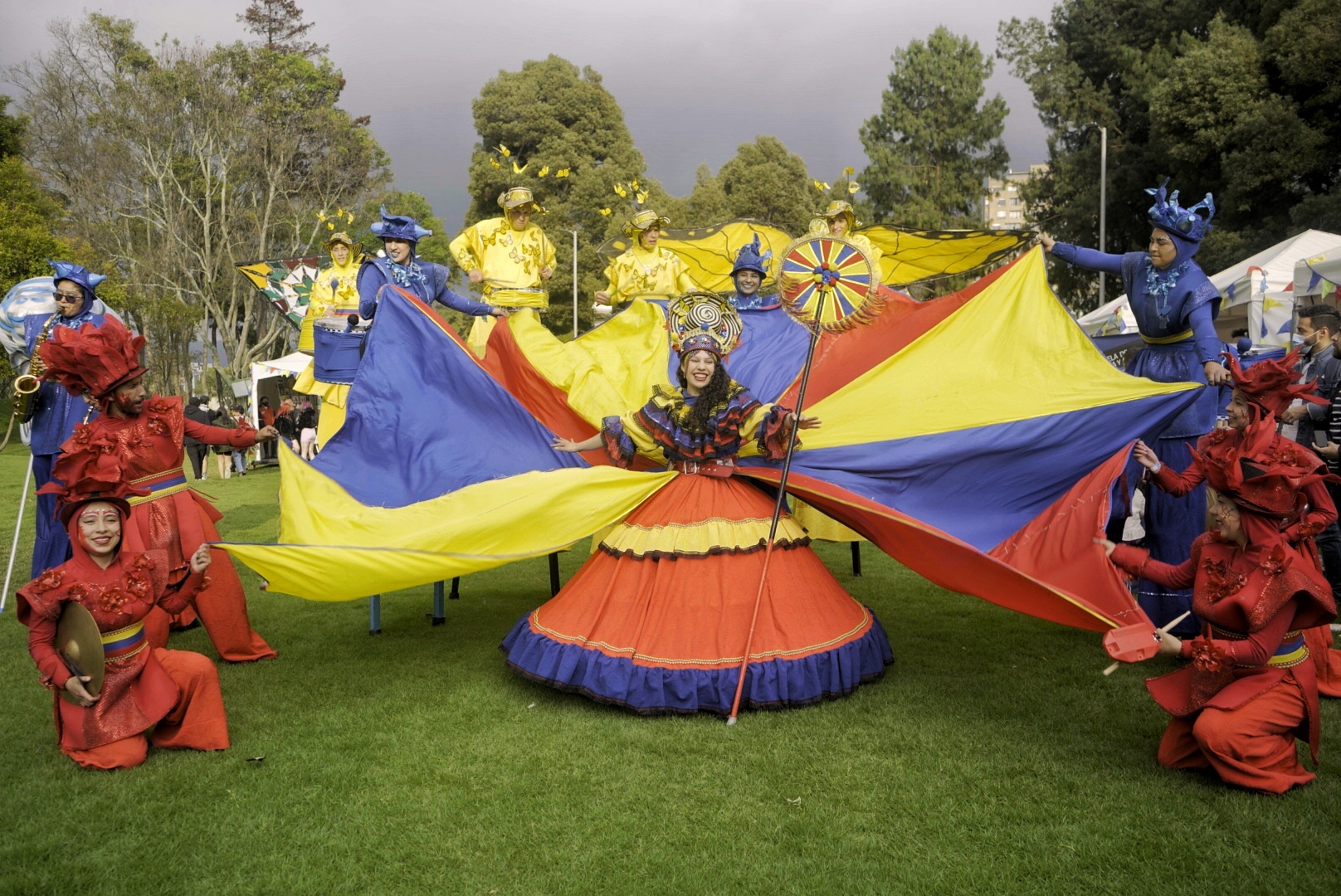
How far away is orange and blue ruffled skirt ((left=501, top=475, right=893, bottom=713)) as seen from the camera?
4.27 m

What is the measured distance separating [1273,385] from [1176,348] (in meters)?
1.41

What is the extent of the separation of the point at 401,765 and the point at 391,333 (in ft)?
8.31

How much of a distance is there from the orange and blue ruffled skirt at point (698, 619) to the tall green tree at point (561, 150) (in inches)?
1152

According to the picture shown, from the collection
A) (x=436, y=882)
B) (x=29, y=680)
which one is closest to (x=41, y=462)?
(x=29, y=680)

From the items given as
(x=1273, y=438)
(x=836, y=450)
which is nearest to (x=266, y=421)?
(x=836, y=450)

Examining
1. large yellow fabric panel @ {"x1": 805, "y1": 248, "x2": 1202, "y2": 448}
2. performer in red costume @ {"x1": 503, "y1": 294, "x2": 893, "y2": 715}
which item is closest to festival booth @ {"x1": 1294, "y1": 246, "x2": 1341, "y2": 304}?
large yellow fabric panel @ {"x1": 805, "y1": 248, "x2": 1202, "y2": 448}

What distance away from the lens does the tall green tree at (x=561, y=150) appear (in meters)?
33.8

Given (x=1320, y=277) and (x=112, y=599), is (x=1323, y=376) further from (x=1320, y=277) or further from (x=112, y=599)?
(x=112, y=599)

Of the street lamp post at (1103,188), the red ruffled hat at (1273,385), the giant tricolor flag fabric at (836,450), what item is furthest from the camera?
the street lamp post at (1103,188)

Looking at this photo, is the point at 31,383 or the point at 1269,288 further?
the point at 1269,288

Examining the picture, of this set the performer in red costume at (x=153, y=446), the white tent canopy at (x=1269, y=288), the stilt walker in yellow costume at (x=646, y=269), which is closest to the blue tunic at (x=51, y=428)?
the performer in red costume at (x=153, y=446)

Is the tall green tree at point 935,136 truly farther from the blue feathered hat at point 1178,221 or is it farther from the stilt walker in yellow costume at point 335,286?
the blue feathered hat at point 1178,221

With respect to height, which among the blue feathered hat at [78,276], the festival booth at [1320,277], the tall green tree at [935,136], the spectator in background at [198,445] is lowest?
the spectator in background at [198,445]

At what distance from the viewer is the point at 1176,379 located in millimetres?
5008
